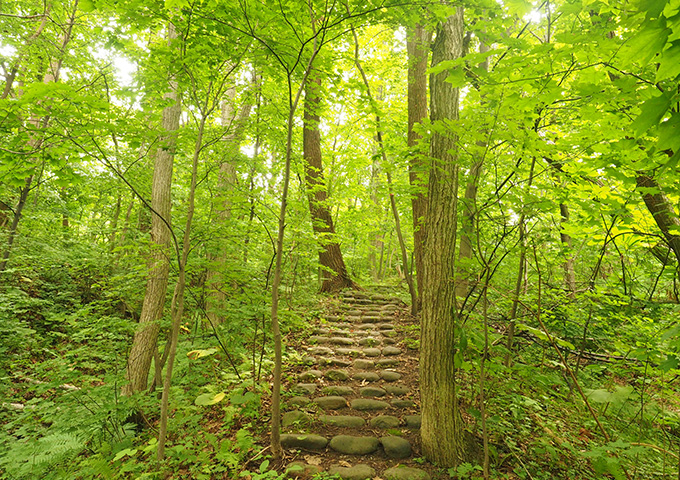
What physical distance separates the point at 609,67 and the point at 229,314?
405 cm

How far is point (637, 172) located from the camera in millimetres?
2658

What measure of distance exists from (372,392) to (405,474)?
1.29m

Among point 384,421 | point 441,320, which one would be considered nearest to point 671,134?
point 441,320

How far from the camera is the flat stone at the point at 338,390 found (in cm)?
372

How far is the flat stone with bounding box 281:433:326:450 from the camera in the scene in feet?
9.30

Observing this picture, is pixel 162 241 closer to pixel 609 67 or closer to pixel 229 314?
pixel 229 314

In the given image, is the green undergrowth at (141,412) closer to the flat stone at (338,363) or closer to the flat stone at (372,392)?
the flat stone at (338,363)

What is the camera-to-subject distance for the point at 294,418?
316 centimetres

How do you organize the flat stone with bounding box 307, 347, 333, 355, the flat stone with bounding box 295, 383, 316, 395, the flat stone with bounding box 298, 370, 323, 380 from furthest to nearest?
the flat stone with bounding box 307, 347, 333, 355 → the flat stone with bounding box 298, 370, 323, 380 → the flat stone with bounding box 295, 383, 316, 395

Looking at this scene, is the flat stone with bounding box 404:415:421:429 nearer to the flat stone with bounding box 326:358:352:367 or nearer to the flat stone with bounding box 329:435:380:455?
the flat stone with bounding box 329:435:380:455

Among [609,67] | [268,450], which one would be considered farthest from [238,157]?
[609,67]

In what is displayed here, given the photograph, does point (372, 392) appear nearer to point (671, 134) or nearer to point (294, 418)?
point (294, 418)

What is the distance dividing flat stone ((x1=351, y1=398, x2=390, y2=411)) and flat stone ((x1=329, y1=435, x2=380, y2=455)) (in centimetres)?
55

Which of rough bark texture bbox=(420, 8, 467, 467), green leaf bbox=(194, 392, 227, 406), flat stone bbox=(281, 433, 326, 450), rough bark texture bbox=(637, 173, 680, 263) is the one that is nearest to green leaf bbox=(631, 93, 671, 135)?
rough bark texture bbox=(420, 8, 467, 467)
